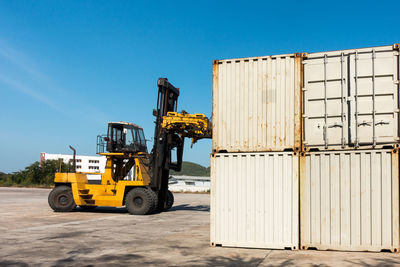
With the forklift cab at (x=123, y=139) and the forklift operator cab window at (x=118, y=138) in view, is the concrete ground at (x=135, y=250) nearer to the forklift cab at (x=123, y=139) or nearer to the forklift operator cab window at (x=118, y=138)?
the forklift cab at (x=123, y=139)

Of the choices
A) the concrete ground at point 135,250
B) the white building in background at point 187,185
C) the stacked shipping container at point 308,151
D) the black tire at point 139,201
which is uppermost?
the stacked shipping container at point 308,151

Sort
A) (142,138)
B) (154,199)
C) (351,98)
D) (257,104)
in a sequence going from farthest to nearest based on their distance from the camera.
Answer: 1. (142,138)
2. (154,199)
3. (257,104)
4. (351,98)

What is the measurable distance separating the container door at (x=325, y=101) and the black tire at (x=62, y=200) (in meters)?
13.1

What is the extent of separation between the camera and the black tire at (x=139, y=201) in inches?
671

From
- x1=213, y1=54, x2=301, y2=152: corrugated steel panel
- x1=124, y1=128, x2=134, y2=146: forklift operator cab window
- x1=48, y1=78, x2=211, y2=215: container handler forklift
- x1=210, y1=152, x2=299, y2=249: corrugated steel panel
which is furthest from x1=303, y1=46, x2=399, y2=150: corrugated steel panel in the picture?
x1=124, y1=128, x2=134, y2=146: forklift operator cab window

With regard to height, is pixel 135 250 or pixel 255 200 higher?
pixel 255 200

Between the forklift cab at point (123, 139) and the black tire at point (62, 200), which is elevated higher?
the forklift cab at point (123, 139)

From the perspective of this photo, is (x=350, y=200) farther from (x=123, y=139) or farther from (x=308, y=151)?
(x=123, y=139)

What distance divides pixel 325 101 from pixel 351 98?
542mm

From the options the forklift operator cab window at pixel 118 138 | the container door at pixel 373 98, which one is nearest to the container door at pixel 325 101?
the container door at pixel 373 98

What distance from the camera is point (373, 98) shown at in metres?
8.55

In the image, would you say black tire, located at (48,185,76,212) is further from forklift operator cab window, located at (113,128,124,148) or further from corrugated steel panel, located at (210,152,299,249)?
corrugated steel panel, located at (210,152,299,249)

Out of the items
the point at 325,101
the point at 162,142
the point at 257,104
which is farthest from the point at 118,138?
the point at 325,101

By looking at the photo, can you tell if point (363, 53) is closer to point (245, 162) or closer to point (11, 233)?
point (245, 162)
